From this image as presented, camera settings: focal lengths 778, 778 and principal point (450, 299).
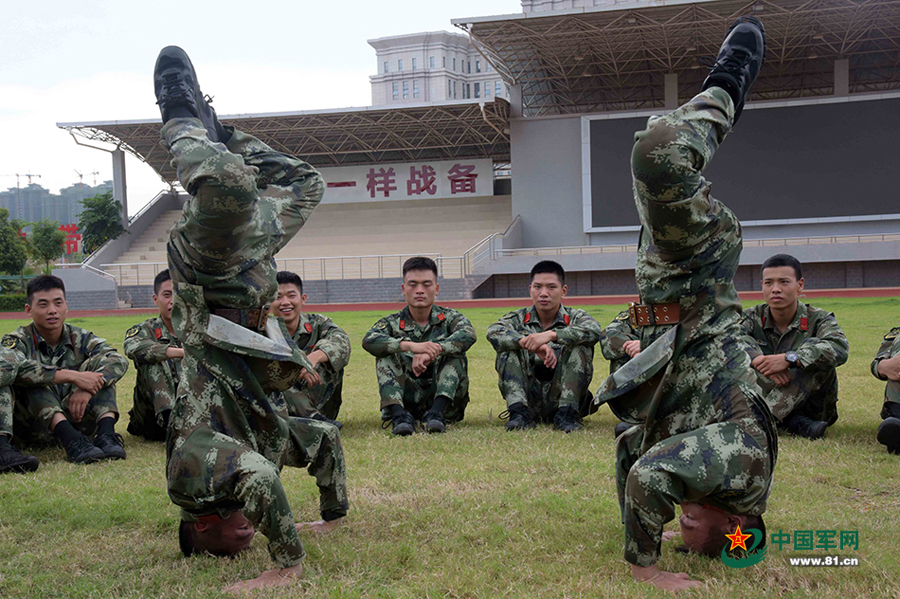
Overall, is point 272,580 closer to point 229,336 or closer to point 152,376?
point 229,336

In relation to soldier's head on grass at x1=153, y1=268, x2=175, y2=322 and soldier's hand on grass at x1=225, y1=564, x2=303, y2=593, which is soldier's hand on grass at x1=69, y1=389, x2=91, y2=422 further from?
soldier's hand on grass at x1=225, y1=564, x2=303, y2=593

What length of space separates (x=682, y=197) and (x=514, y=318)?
13.2ft

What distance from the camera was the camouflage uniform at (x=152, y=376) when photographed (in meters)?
5.97


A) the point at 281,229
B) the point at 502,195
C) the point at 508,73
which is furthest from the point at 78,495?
the point at 502,195

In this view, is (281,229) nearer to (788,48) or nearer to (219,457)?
(219,457)

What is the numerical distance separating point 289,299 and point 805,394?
394cm

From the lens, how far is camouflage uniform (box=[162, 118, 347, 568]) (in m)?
2.93

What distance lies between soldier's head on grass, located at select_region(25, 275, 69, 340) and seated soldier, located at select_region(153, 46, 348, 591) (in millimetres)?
2998

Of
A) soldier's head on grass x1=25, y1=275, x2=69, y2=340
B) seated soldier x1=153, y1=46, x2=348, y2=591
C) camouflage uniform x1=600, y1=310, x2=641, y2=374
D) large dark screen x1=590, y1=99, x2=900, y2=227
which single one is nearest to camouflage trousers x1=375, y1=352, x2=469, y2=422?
camouflage uniform x1=600, y1=310, x2=641, y2=374

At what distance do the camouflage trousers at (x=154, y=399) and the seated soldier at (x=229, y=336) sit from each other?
9.15 ft

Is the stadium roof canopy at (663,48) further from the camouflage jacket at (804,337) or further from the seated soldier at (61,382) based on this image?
the seated soldier at (61,382)

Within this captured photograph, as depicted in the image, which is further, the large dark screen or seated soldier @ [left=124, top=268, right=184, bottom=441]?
the large dark screen

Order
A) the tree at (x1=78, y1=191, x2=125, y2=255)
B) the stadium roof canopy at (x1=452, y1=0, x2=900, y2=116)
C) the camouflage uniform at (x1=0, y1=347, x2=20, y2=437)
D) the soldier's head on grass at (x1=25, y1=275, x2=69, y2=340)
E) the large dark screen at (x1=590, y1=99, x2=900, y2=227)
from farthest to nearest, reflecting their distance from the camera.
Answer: the tree at (x1=78, y1=191, x2=125, y2=255), the large dark screen at (x1=590, y1=99, x2=900, y2=227), the stadium roof canopy at (x1=452, y1=0, x2=900, y2=116), the soldier's head on grass at (x1=25, y1=275, x2=69, y2=340), the camouflage uniform at (x1=0, y1=347, x2=20, y2=437)

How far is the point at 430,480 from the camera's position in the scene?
4609mm
